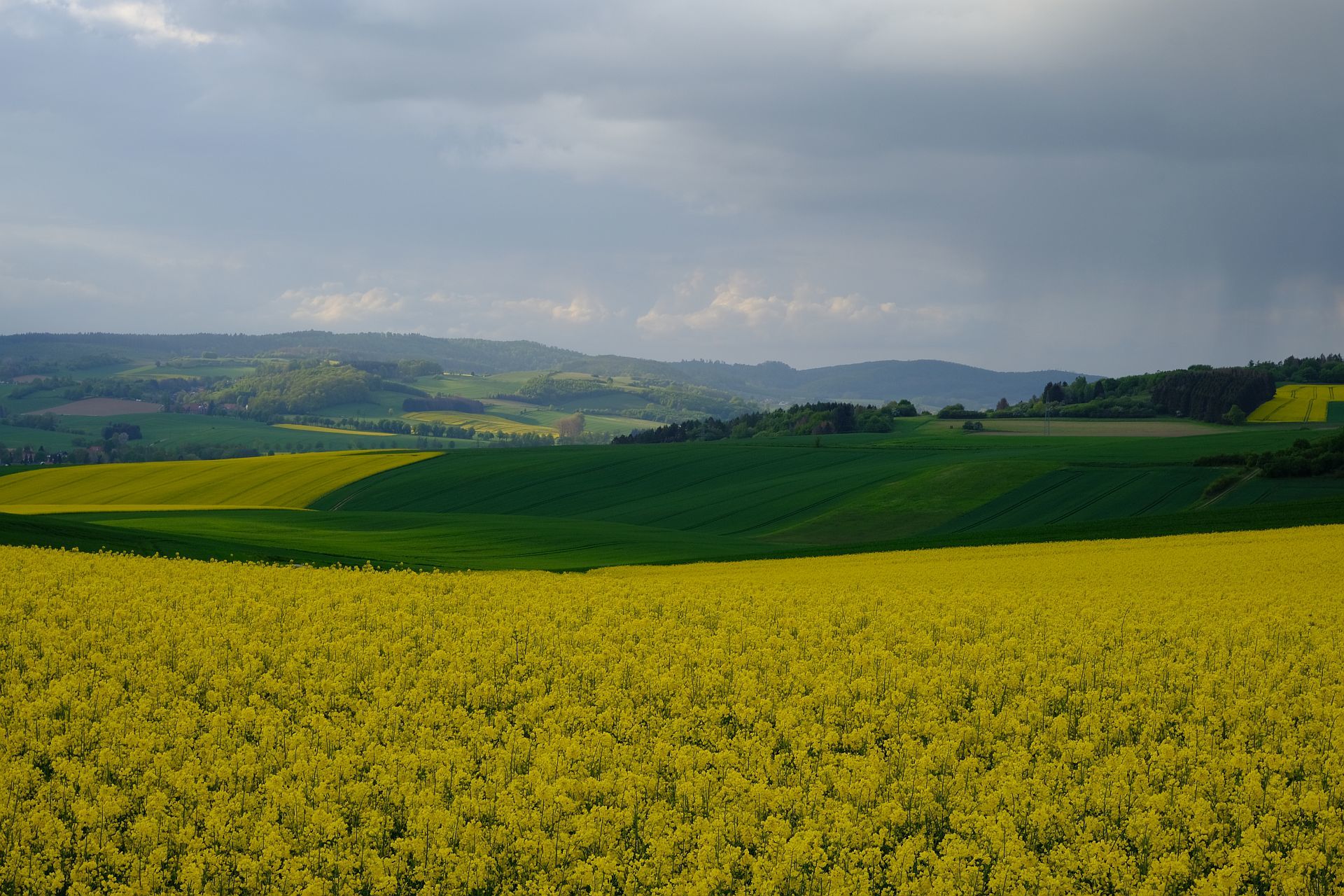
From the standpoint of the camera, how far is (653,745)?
1182cm

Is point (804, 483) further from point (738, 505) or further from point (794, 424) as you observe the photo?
point (794, 424)

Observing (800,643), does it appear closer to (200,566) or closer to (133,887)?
(133,887)

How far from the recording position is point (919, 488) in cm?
Answer: 6106

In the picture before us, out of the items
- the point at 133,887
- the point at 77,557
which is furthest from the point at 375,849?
the point at 77,557

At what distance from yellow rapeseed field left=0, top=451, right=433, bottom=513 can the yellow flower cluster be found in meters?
53.4

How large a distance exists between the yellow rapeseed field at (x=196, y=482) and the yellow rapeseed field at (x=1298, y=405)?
78289mm

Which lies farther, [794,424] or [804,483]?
[794,424]

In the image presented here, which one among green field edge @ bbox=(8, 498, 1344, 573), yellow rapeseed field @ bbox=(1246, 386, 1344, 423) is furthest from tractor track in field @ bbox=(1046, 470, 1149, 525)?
yellow rapeseed field @ bbox=(1246, 386, 1344, 423)

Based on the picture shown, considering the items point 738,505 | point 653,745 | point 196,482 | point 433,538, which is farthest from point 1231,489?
point 196,482

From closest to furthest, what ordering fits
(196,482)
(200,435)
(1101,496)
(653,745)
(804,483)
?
(653,745) < (1101,496) < (804,483) < (196,482) < (200,435)

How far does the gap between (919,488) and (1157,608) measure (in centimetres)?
4120

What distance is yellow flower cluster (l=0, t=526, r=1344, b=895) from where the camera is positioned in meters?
9.01

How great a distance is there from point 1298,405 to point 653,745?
372 feet

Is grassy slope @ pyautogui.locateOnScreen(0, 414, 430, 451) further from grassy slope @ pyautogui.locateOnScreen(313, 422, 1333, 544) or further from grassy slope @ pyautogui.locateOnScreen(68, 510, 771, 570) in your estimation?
grassy slope @ pyautogui.locateOnScreen(68, 510, 771, 570)
